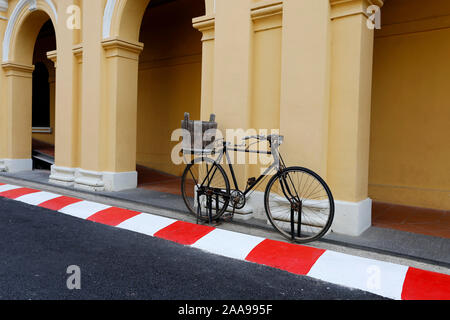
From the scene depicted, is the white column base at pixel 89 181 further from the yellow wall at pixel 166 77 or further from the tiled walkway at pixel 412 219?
the tiled walkway at pixel 412 219

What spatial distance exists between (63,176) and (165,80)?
3.67 m

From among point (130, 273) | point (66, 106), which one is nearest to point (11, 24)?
point (66, 106)

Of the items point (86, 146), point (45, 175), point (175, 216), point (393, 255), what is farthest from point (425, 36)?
point (45, 175)

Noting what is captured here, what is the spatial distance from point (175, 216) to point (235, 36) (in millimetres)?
2572

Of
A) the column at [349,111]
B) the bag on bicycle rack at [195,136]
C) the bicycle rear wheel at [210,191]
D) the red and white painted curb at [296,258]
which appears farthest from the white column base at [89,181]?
the column at [349,111]

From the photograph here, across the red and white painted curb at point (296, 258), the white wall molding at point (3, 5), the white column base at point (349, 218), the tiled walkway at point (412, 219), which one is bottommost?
the red and white painted curb at point (296, 258)

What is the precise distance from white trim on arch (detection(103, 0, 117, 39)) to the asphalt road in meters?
3.97

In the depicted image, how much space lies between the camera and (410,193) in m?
5.77

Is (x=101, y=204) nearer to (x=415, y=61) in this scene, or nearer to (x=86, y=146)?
(x=86, y=146)

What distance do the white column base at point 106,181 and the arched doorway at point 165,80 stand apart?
4.86 feet

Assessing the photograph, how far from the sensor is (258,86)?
15.4 ft

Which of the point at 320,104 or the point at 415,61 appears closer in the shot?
the point at 320,104

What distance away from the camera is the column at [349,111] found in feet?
12.8

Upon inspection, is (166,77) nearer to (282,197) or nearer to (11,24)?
(11,24)
